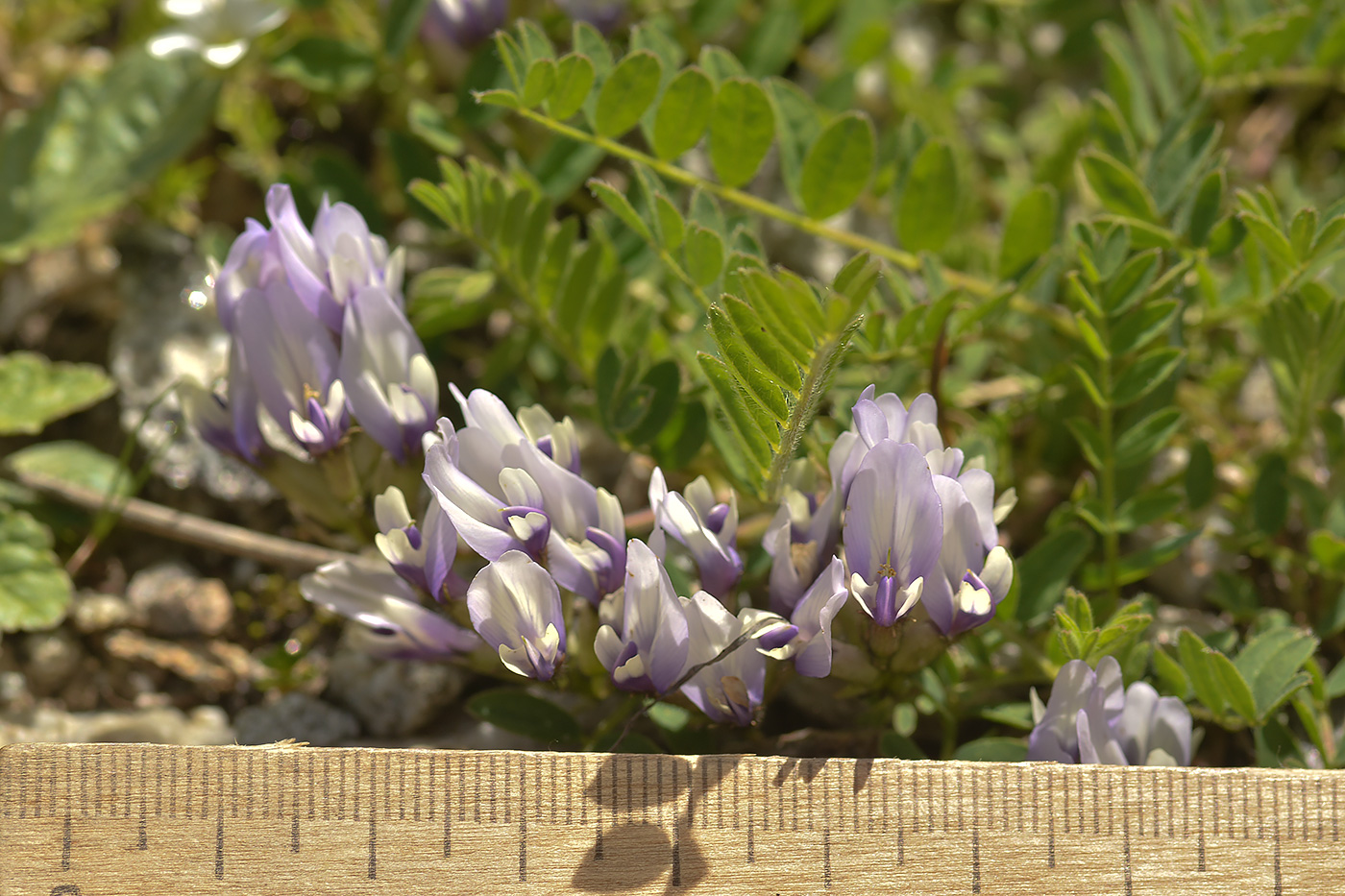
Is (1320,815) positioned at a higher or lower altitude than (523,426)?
lower

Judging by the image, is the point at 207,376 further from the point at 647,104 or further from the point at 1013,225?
the point at 1013,225

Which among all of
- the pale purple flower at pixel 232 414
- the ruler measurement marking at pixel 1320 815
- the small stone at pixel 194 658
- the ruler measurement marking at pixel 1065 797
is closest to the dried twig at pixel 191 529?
the small stone at pixel 194 658

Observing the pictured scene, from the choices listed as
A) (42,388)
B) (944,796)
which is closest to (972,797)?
(944,796)

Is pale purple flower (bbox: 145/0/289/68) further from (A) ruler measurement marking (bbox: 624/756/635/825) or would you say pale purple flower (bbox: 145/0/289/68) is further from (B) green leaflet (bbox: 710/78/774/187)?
(A) ruler measurement marking (bbox: 624/756/635/825)

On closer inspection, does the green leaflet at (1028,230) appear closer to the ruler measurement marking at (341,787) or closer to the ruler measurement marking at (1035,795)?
the ruler measurement marking at (1035,795)

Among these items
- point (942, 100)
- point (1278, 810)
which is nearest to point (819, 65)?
point (942, 100)

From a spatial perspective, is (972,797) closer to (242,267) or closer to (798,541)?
(798,541)
